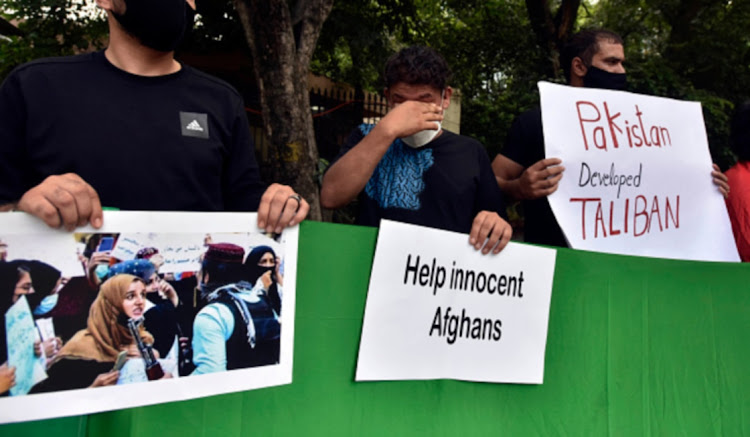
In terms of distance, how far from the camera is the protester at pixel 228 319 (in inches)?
57.6

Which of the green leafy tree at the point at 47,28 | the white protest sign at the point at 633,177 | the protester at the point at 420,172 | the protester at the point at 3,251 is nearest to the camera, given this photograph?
the protester at the point at 3,251

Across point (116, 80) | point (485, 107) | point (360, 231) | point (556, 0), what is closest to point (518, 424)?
point (360, 231)

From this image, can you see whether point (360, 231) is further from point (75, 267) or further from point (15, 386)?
point (15, 386)

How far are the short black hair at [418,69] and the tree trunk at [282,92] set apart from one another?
3791 mm

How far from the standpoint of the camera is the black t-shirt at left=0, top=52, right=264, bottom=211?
1.58 meters

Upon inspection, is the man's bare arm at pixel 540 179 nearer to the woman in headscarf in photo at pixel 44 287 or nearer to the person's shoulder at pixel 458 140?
the person's shoulder at pixel 458 140

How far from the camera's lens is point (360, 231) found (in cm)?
180

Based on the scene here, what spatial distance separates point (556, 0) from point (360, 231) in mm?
17442

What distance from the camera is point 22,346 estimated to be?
1242 mm

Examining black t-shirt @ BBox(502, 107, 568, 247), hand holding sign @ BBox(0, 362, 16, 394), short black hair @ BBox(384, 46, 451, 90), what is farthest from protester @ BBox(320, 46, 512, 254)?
hand holding sign @ BBox(0, 362, 16, 394)

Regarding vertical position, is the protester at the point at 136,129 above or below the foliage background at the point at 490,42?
below

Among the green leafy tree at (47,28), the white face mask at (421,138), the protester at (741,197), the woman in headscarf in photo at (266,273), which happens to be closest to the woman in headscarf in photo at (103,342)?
the woman in headscarf in photo at (266,273)

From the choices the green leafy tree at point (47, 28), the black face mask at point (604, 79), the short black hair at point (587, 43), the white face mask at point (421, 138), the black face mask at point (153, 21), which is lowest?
the white face mask at point (421, 138)

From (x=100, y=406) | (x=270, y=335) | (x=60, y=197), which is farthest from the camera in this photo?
(x=270, y=335)
